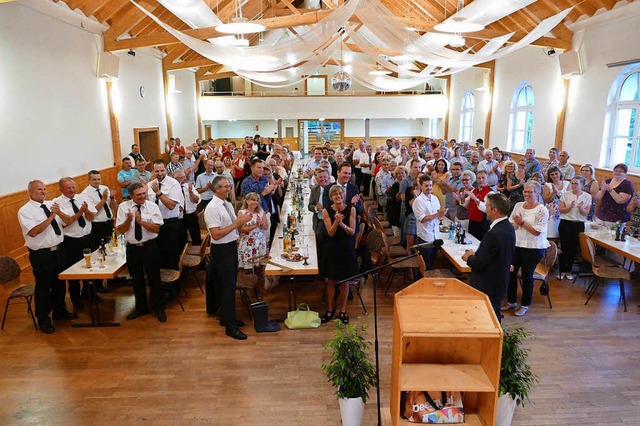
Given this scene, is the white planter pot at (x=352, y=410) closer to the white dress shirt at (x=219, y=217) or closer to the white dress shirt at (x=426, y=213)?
the white dress shirt at (x=219, y=217)

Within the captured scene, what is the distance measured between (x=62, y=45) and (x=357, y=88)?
14747 millimetres

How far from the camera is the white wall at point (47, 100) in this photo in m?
7.03

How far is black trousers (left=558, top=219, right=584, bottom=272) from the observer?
6.45m

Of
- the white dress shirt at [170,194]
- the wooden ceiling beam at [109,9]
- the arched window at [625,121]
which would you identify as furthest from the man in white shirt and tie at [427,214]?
the wooden ceiling beam at [109,9]

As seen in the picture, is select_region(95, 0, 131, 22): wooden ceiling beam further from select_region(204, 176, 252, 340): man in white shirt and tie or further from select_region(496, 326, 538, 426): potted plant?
select_region(496, 326, 538, 426): potted plant

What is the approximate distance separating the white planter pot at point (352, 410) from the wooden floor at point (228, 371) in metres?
0.36

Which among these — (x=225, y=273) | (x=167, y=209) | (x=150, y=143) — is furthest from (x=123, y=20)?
(x=225, y=273)

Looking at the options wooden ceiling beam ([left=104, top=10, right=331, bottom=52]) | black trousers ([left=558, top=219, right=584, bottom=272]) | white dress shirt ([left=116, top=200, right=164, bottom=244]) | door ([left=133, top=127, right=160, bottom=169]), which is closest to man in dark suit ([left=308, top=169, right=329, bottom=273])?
white dress shirt ([left=116, top=200, right=164, bottom=244])

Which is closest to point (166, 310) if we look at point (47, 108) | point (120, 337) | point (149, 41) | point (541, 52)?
point (120, 337)

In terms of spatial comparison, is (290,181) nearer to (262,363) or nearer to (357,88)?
(262,363)

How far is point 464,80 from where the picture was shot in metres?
17.0

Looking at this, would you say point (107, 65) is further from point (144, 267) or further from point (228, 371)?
point (228, 371)

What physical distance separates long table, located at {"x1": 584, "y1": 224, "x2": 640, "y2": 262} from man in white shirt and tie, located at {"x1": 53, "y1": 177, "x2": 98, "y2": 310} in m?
6.45

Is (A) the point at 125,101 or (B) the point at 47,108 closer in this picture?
(B) the point at 47,108
